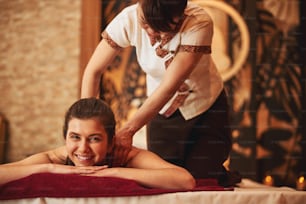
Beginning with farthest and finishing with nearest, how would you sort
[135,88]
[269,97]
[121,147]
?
[269,97] < [135,88] < [121,147]

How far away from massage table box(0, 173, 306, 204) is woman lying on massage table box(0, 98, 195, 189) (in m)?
0.03

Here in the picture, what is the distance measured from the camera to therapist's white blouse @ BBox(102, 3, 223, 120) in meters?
0.85

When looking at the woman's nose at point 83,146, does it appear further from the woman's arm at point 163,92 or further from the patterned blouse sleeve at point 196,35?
the patterned blouse sleeve at point 196,35

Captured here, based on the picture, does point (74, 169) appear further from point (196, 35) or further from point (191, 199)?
point (196, 35)

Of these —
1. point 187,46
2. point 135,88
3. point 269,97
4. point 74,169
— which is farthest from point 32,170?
point 269,97

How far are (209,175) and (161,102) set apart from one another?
6.7 inches

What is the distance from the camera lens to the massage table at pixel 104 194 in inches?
27.5

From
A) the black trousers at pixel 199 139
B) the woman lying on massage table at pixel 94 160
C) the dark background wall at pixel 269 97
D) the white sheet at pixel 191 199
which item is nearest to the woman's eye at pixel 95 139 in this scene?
the woman lying on massage table at pixel 94 160

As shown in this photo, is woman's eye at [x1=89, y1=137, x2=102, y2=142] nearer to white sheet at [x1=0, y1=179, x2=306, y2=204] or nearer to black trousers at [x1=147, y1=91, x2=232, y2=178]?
white sheet at [x1=0, y1=179, x2=306, y2=204]

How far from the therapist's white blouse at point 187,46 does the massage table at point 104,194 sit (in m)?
0.26

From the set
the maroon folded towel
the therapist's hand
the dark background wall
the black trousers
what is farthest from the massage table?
the dark background wall

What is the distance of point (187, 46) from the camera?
845 mm

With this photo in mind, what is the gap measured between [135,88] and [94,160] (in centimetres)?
80

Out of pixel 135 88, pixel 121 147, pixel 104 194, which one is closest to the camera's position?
pixel 104 194
